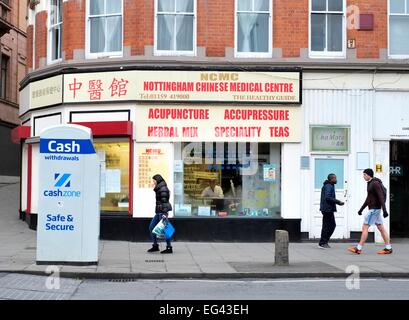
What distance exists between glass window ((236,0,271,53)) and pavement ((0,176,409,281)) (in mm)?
5429

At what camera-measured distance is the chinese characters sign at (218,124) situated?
1595 centimetres

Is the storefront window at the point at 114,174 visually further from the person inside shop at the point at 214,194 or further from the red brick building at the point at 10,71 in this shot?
the red brick building at the point at 10,71

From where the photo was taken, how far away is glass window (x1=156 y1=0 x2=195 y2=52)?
16484 mm

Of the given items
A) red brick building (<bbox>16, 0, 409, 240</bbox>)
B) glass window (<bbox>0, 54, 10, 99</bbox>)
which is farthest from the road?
glass window (<bbox>0, 54, 10, 99</bbox>)

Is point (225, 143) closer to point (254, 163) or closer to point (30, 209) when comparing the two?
point (254, 163)

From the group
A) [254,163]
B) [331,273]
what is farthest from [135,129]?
[331,273]

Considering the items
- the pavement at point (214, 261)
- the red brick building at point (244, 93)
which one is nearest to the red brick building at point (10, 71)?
the pavement at point (214, 261)

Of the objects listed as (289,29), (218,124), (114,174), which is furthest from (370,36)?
(114,174)

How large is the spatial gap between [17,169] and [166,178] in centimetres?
2161

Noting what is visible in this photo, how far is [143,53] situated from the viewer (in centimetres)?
1619

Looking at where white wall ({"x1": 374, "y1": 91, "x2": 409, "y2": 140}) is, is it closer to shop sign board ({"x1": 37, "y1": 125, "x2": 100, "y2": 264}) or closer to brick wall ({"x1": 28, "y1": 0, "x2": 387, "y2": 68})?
brick wall ({"x1": 28, "y1": 0, "x2": 387, "y2": 68})

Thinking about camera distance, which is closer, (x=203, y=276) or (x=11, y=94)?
(x=203, y=276)
